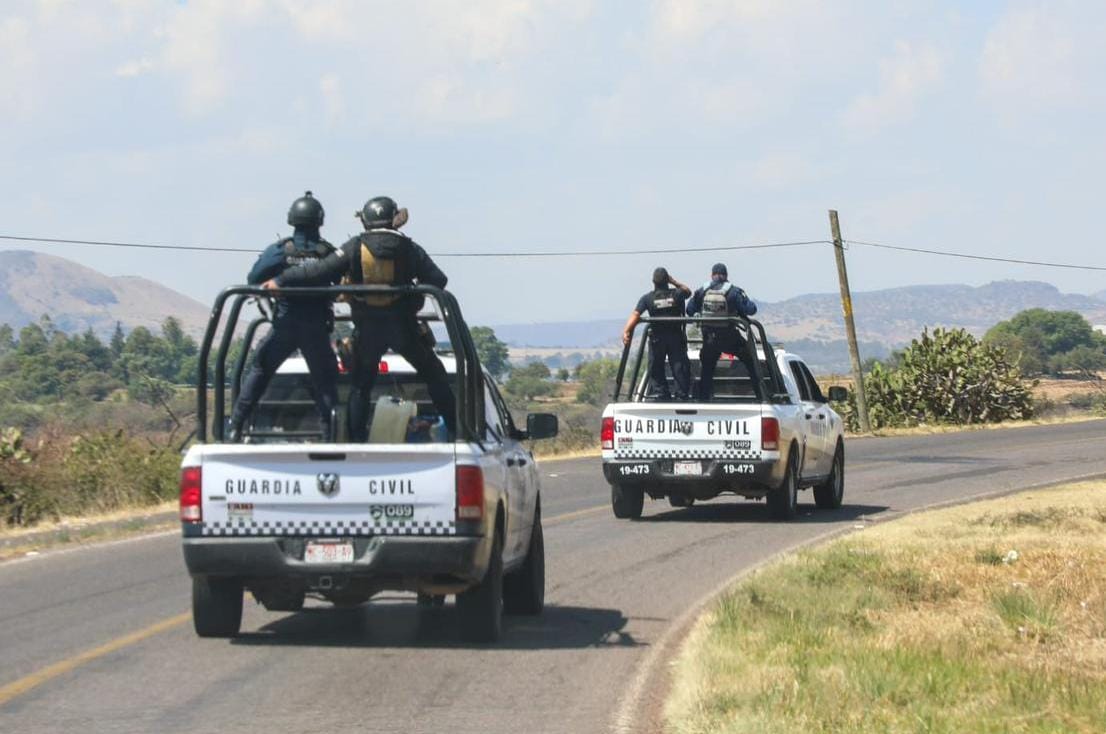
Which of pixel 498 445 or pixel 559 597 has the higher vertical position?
pixel 498 445

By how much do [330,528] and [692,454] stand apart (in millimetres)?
9185

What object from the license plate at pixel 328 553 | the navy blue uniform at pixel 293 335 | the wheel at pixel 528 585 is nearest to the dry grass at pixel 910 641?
the wheel at pixel 528 585

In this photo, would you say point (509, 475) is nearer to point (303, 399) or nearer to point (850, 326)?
point (303, 399)

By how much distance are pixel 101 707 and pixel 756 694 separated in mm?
3189

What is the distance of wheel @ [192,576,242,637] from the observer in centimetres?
1045

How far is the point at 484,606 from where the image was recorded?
1053 cm

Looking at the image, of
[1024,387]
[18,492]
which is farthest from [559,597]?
[1024,387]

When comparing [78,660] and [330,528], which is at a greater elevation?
[330,528]

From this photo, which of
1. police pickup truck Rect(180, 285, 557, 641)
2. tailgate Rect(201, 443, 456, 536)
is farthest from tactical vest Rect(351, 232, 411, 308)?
tailgate Rect(201, 443, 456, 536)

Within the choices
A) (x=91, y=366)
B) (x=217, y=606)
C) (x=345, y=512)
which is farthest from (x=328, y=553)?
(x=91, y=366)

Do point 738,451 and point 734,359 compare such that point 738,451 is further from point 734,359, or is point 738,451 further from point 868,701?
point 868,701

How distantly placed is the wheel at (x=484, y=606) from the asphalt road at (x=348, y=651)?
12cm

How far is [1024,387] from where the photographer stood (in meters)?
48.1

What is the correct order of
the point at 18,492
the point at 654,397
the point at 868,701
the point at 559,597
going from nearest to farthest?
the point at 868,701 < the point at 559,597 < the point at 654,397 < the point at 18,492
